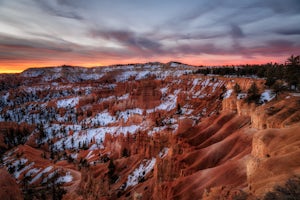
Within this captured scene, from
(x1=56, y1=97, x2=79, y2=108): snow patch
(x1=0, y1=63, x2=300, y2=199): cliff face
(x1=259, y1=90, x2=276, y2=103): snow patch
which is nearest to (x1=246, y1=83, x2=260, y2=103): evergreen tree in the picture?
(x1=259, y1=90, x2=276, y2=103): snow patch

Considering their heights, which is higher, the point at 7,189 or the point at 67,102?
the point at 7,189

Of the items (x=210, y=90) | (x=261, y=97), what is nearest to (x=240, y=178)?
(x=261, y=97)

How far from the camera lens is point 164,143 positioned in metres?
48.2

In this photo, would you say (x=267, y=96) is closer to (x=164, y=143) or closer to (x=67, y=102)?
(x=164, y=143)

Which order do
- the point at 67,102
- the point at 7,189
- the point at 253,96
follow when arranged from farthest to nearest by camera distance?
the point at 67,102
the point at 253,96
the point at 7,189

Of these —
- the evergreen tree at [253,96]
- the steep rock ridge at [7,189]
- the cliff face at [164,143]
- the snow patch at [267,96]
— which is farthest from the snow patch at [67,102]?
the snow patch at [267,96]

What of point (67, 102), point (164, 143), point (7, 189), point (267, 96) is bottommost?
point (67, 102)

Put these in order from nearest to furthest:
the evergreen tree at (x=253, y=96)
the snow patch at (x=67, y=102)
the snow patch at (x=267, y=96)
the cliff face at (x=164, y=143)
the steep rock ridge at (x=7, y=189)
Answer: the cliff face at (x=164, y=143) < the steep rock ridge at (x=7, y=189) < the snow patch at (x=267, y=96) < the evergreen tree at (x=253, y=96) < the snow patch at (x=67, y=102)

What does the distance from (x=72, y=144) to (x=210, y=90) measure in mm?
57034

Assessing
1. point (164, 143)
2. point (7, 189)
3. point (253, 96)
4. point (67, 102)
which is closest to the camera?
point (7, 189)

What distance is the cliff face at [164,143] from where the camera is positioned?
16.1 m

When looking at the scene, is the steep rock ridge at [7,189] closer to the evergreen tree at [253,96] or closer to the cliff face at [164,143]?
the cliff face at [164,143]

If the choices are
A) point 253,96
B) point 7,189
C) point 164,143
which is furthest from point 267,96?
point 7,189

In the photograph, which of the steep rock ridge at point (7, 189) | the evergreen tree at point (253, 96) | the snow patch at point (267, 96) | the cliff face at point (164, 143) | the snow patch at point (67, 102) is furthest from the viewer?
the snow patch at point (67, 102)
